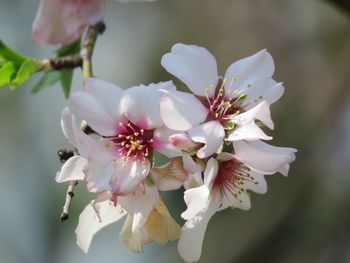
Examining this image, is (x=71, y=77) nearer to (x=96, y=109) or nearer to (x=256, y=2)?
(x=96, y=109)

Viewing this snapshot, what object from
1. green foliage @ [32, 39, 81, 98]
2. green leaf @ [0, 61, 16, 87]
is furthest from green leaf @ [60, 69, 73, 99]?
green leaf @ [0, 61, 16, 87]

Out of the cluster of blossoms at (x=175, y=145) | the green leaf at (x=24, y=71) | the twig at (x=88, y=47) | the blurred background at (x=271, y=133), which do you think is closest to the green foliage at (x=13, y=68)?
the green leaf at (x=24, y=71)

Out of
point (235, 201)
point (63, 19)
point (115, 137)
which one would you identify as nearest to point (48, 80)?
point (63, 19)

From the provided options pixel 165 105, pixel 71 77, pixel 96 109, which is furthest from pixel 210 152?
pixel 71 77

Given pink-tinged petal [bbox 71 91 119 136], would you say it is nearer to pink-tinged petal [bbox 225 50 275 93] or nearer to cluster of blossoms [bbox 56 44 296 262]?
cluster of blossoms [bbox 56 44 296 262]

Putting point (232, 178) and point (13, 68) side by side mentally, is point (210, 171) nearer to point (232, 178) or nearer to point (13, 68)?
point (232, 178)
